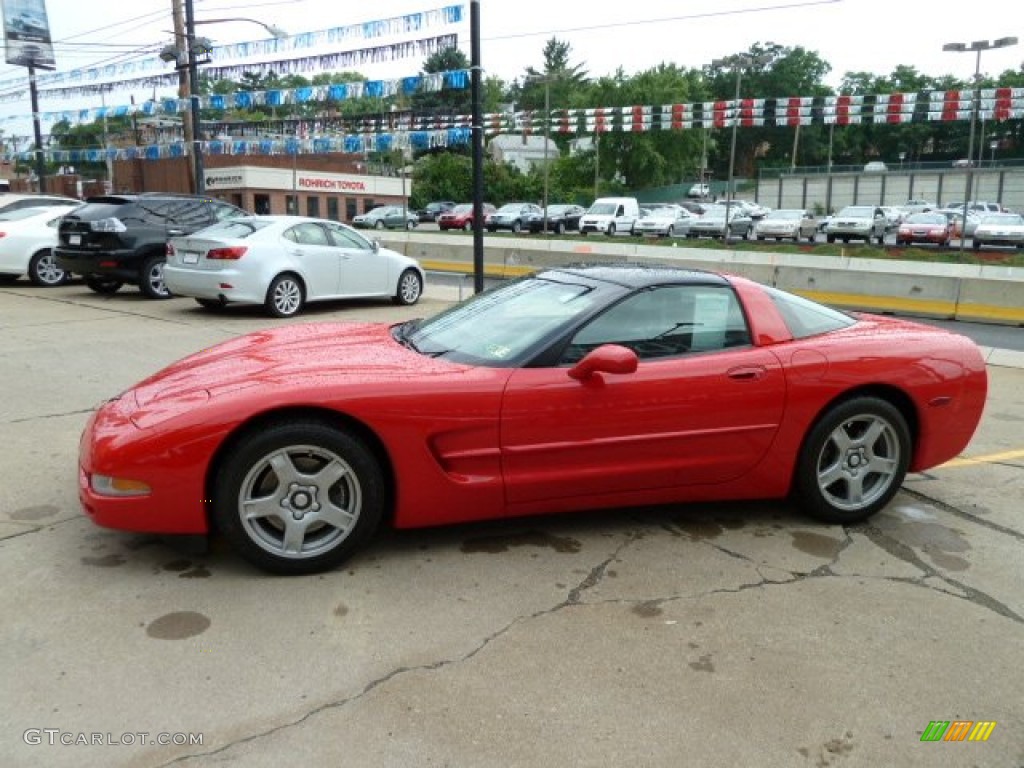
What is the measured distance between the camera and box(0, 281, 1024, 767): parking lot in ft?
8.25

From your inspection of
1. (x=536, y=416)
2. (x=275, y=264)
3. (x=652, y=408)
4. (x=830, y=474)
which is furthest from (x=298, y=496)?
(x=275, y=264)

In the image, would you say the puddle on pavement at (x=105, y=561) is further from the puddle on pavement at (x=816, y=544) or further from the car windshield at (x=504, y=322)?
the puddle on pavement at (x=816, y=544)

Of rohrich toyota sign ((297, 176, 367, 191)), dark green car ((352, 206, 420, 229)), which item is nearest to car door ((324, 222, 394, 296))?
dark green car ((352, 206, 420, 229))

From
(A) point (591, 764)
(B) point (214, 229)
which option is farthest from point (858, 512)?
(B) point (214, 229)

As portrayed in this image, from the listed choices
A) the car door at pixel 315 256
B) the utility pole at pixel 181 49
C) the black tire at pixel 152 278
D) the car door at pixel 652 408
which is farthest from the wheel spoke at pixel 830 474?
the utility pole at pixel 181 49

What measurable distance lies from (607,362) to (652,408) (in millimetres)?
375

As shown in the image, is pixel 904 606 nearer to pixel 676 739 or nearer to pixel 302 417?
pixel 676 739

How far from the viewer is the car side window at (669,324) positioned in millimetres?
3979

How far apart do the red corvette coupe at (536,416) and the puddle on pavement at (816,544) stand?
164 millimetres

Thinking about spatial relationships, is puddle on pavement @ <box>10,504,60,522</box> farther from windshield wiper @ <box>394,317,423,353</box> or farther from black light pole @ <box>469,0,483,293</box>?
black light pole @ <box>469,0,483,293</box>

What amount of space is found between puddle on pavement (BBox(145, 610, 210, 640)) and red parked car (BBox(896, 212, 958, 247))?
1252 inches

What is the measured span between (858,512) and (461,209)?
41.6m

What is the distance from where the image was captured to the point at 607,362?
365 cm

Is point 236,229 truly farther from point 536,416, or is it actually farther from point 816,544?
point 816,544
